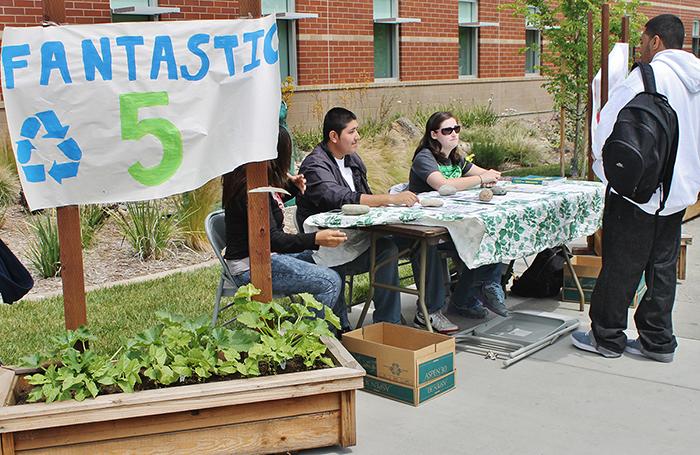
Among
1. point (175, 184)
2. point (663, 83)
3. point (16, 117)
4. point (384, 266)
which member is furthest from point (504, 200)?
point (16, 117)

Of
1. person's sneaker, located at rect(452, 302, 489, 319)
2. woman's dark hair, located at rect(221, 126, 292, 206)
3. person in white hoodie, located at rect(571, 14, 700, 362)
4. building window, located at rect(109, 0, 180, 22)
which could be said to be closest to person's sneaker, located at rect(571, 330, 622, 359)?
person in white hoodie, located at rect(571, 14, 700, 362)

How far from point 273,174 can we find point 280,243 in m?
0.39

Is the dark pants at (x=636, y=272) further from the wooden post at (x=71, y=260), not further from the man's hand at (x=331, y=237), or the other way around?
the wooden post at (x=71, y=260)

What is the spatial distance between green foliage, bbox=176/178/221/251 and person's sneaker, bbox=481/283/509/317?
3.06 meters

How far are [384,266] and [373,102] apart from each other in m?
10.0

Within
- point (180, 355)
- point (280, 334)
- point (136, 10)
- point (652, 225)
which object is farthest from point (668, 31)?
point (136, 10)

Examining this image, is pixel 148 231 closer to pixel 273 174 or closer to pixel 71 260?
pixel 273 174

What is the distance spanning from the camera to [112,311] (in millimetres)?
5984

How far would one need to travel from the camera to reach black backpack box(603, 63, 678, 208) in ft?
15.0

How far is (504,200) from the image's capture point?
18.1ft

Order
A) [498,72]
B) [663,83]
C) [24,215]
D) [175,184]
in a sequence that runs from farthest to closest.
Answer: [498,72], [24,215], [663,83], [175,184]

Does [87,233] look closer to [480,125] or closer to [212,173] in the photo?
[212,173]

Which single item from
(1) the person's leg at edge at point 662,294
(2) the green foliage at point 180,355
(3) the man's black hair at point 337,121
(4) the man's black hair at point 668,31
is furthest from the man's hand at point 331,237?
(4) the man's black hair at point 668,31

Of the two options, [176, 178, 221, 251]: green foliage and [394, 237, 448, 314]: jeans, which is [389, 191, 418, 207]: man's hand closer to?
[394, 237, 448, 314]: jeans
